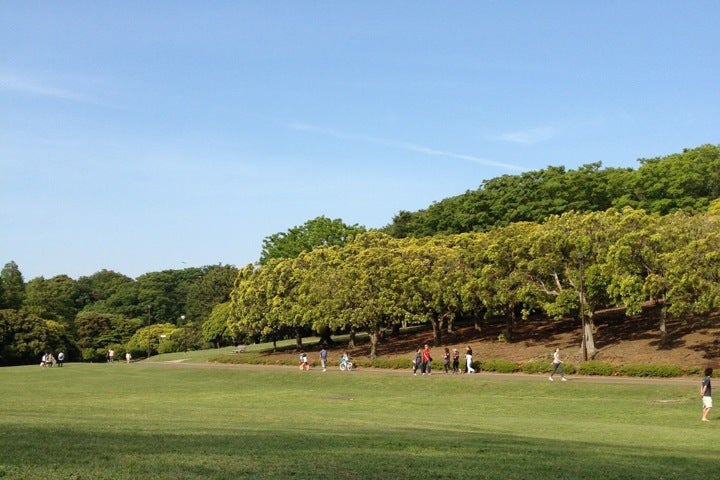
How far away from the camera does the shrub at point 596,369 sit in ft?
139

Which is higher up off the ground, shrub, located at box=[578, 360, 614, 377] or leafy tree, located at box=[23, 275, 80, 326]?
leafy tree, located at box=[23, 275, 80, 326]

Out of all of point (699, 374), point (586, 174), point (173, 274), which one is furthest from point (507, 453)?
point (173, 274)

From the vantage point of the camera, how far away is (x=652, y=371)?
4056 cm

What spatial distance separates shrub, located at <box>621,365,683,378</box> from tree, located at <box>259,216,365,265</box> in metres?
58.6

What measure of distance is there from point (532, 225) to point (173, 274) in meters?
142

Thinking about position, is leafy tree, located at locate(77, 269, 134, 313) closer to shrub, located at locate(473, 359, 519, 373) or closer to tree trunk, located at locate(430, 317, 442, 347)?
tree trunk, located at locate(430, 317, 442, 347)

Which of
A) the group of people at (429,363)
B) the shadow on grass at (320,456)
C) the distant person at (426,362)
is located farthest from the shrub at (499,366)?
the shadow on grass at (320,456)

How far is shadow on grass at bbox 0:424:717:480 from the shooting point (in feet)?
37.9

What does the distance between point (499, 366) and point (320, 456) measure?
3522 cm

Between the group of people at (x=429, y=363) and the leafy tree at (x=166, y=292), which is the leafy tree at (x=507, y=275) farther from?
the leafy tree at (x=166, y=292)

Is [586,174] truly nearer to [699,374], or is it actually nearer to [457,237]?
[457,237]

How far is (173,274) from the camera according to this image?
190125 millimetres

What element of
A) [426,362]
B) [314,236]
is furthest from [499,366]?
[314,236]

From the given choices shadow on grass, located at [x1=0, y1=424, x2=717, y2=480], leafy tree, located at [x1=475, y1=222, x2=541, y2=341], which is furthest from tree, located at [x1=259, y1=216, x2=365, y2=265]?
shadow on grass, located at [x1=0, y1=424, x2=717, y2=480]
